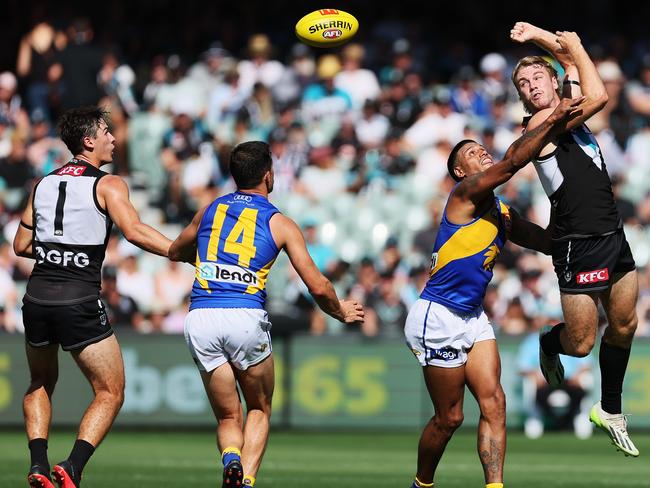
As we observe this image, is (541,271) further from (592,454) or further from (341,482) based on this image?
(341,482)

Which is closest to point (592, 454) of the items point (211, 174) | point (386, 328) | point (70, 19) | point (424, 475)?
point (386, 328)

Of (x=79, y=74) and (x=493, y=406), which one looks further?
(x=79, y=74)

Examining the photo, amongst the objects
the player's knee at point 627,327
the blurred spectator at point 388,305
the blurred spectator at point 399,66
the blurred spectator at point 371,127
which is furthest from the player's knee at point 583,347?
the blurred spectator at point 399,66

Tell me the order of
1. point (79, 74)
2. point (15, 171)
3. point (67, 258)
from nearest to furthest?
1. point (67, 258)
2. point (15, 171)
3. point (79, 74)

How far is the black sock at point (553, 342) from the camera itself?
9609 mm

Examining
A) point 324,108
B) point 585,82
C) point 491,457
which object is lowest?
point 491,457

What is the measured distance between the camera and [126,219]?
30.4 feet

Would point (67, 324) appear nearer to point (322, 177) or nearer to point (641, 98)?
point (322, 177)

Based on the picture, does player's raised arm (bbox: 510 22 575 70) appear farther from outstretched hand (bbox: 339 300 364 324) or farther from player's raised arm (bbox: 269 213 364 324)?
outstretched hand (bbox: 339 300 364 324)

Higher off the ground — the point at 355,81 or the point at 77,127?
the point at 355,81

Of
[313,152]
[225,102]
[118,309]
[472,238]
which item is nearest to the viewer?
[472,238]

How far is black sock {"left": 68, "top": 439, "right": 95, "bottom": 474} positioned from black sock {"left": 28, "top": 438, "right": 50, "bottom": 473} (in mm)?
213

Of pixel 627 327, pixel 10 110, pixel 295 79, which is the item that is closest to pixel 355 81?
pixel 295 79

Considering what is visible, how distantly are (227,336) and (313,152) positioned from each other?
11.9 meters
